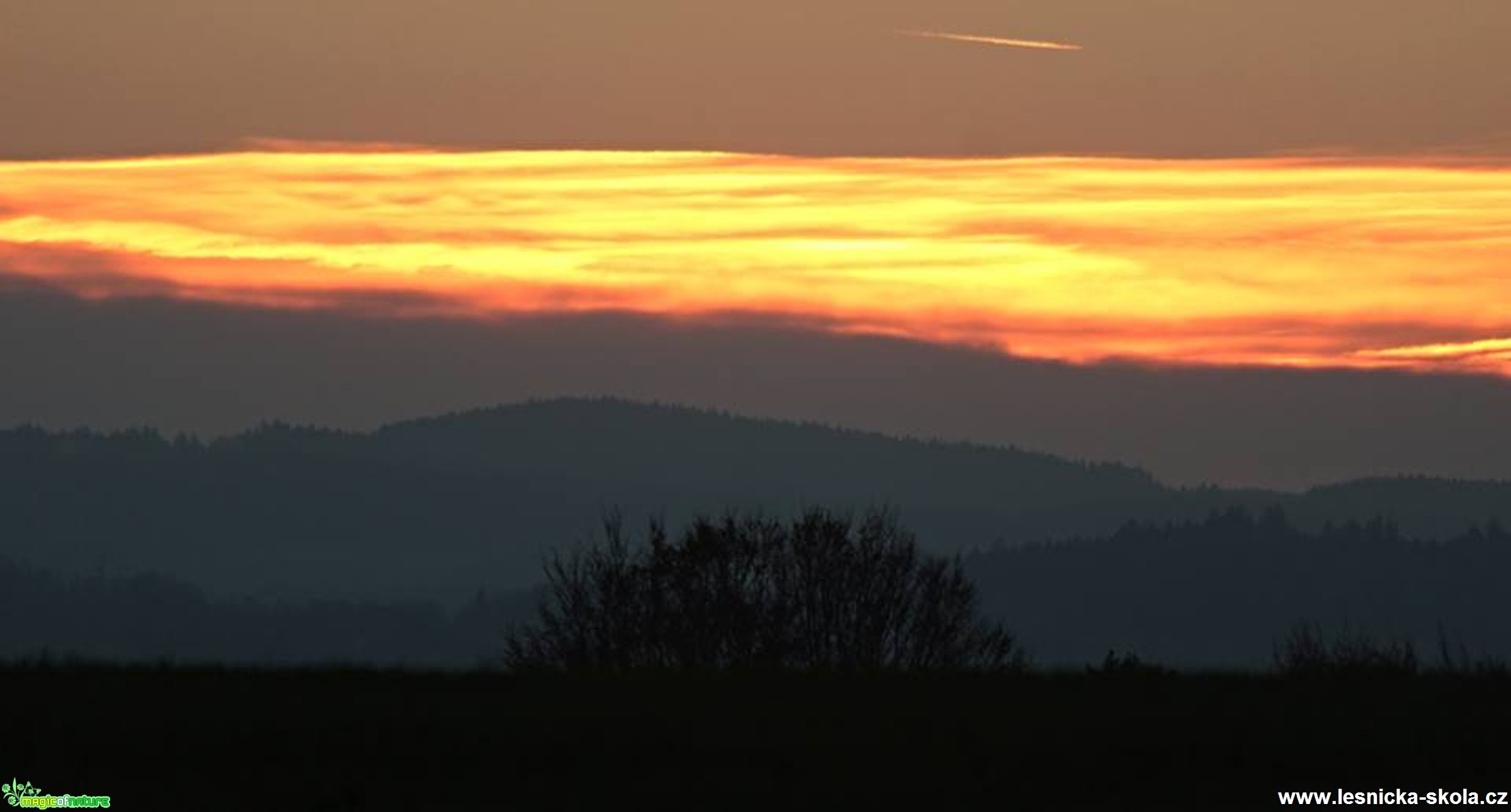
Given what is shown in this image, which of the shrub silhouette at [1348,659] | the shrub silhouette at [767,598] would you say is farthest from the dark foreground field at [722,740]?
the shrub silhouette at [767,598]

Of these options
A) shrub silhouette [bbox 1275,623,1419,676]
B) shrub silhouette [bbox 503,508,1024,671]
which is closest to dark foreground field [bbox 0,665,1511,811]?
shrub silhouette [bbox 1275,623,1419,676]

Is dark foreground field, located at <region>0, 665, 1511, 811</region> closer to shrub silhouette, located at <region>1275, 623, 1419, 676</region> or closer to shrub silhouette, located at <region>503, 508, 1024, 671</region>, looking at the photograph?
shrub silhouette, located at <region>1275, 623, 1419, 676</region>

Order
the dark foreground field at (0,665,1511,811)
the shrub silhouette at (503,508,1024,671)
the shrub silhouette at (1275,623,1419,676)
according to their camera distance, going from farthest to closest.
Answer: the shrub silhouette at (503,508,1024,671)
the shrub silhouette at (1275,623,1419,676)
the dark foreground field at (0,665,1511,811)

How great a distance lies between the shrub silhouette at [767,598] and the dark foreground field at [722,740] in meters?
24.1

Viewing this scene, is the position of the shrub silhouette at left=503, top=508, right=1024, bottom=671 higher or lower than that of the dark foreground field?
higher

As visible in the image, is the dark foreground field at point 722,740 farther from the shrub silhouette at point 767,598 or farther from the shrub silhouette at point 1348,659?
the shrub silhouette at point 767,598

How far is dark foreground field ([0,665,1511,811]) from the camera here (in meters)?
18.2

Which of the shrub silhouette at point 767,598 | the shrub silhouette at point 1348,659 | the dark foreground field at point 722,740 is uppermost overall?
the shrub silhouette at point 767,598

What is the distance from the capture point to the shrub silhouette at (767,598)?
4962 centimetres

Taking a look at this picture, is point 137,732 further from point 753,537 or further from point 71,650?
point 753,537

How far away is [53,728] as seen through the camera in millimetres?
19406

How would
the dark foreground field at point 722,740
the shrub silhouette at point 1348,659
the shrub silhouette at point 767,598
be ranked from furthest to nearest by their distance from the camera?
1. the shrub silhouette at point 767,598
2. the shrub silhouette at point 1348,659
3. the dark foreground field at point 722,740

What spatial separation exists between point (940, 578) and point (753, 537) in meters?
5.31

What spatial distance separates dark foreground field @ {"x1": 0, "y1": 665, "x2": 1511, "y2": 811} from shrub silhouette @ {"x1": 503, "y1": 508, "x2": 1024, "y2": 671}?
24.1 meters
